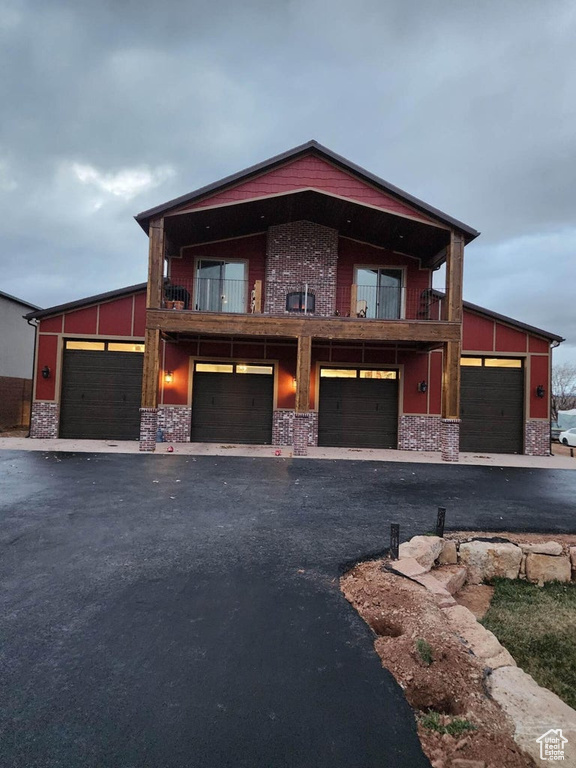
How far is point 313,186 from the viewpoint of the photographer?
39.8 feet

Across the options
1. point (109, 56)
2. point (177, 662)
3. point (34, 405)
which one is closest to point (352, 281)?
point (34, 405)

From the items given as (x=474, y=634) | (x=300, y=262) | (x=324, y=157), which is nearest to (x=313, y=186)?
(x=324, y=157)

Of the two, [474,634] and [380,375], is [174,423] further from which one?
[474,634]

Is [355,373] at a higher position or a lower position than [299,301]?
lower

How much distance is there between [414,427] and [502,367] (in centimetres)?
401

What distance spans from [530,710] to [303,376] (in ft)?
32.1

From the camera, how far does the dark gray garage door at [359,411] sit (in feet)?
45.6

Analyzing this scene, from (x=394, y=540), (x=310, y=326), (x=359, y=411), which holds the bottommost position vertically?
(x=394, y=540)

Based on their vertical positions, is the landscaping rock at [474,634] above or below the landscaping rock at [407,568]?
below

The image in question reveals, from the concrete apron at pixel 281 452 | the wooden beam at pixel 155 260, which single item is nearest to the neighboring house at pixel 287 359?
the concrete apron at pixel 281 452

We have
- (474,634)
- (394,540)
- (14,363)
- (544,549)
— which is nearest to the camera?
(474,634)

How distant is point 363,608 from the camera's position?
311 centimetres

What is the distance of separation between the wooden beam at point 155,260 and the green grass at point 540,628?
10.8 meters

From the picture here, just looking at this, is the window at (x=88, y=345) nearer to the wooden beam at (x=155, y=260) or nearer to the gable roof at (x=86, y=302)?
the gable roof at (x=86, y=302)
